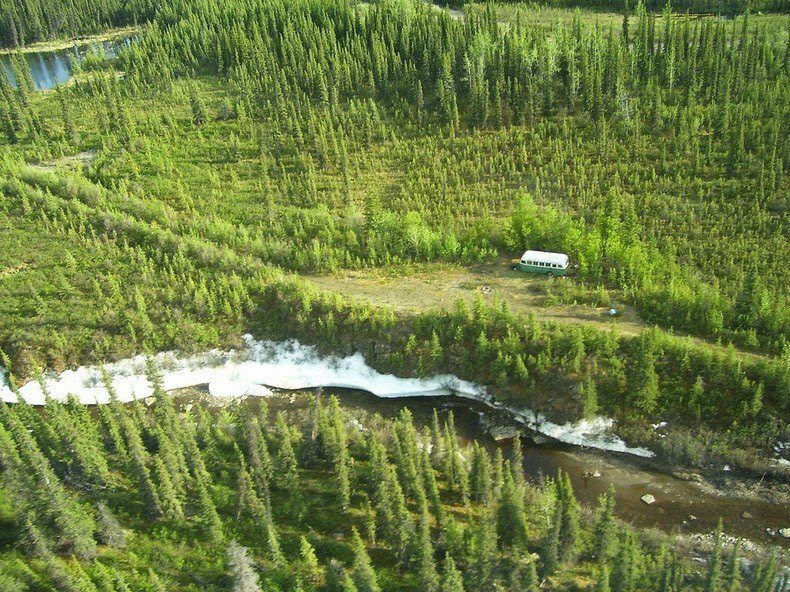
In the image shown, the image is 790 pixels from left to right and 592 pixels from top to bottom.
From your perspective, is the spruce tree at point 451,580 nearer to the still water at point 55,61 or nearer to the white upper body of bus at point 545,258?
the white upper body of bus at point 545,258

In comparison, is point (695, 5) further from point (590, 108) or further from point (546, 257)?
point (546, 257)

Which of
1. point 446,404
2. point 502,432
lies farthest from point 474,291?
point 502,432

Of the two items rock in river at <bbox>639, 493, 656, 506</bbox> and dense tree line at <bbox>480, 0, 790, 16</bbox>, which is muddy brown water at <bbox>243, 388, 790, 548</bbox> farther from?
dense tree line at <bbox>480, 0, 790, 16</bbox>

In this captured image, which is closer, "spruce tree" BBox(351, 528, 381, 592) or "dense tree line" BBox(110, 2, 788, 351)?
"spruce tree" BBox(351, 528, 381, 592)

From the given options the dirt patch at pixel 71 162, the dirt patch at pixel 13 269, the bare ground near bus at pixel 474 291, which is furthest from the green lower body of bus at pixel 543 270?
the dirt patch at pixel 71 162

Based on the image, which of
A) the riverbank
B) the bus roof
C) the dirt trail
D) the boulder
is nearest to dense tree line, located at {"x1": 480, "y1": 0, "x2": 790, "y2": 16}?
the bus roof

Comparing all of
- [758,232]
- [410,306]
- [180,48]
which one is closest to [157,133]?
[180,48]

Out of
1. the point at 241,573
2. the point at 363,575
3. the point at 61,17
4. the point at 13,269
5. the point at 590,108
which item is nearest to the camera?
the point at 363,575
